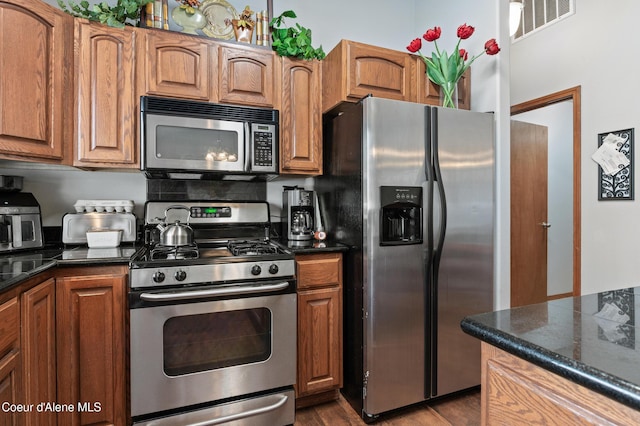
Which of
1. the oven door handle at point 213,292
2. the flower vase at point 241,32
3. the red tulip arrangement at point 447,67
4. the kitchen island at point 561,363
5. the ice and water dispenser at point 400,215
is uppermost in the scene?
the flower vase at point 241,32

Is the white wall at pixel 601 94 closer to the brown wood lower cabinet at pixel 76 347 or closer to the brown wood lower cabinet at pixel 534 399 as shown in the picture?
the brown wood lower cabinet at pixel 534 399

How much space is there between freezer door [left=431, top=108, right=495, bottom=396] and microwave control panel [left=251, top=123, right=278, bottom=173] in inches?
37.0

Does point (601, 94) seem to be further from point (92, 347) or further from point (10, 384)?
point (10, 384)

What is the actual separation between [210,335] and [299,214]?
0.95 metres

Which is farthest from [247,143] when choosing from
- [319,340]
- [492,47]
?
[492,47]

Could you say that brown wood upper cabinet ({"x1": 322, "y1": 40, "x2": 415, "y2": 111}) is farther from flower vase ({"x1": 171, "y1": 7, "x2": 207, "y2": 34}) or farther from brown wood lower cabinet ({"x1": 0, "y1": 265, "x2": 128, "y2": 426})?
brown wood lower cabinet ({"x1": 0, "y1": 265, "x2": 128, "y2": 426})

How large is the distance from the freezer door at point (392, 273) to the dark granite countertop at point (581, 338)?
0.97 meters

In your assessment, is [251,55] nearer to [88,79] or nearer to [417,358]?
[88,79]

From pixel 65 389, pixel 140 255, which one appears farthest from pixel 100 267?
pixel 65 389

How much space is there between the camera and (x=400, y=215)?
195 cm

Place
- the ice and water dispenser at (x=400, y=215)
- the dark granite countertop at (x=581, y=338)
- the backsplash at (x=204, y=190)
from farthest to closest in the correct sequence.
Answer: the backsplash at (x=204, y=190) < the ice and water dispenser at (x=400, y=215) < the dark granite countertop at (x=581, y=338)

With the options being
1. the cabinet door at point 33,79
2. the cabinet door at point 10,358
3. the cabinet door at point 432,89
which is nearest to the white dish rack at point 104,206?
the cabinet door at point 33,79

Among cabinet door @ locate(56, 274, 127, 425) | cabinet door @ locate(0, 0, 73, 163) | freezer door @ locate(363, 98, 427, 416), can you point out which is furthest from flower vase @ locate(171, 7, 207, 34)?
cabinet door @ locate(56, 274, 127, 425)

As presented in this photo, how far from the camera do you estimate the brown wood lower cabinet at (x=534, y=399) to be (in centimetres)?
56
